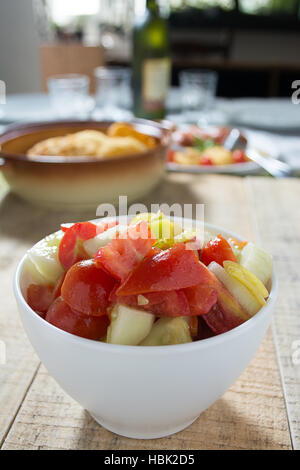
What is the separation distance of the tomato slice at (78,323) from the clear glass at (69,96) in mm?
1456

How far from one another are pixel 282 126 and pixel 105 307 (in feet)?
4.66

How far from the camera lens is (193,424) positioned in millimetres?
427

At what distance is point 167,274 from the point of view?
37 centimetres

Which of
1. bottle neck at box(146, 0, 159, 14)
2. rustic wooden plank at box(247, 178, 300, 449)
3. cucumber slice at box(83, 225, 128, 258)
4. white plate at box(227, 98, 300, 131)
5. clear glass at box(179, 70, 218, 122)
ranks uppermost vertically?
bottle neck at box(146, 0, 159, 14)

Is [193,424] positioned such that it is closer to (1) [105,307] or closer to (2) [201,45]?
(1) [105,307]

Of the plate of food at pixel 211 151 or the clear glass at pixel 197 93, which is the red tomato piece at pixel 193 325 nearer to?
the plate of food at pixel 211 151

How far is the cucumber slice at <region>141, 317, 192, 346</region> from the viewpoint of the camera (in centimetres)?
35

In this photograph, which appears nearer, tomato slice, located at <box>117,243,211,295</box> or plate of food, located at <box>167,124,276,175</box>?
tomato slice, located at <box>117,243,211,295</box>

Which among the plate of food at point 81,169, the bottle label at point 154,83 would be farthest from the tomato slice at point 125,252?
the bottle label at point 154,83

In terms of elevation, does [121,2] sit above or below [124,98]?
above

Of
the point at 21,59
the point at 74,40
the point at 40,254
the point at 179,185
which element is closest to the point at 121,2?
the point at 74,40

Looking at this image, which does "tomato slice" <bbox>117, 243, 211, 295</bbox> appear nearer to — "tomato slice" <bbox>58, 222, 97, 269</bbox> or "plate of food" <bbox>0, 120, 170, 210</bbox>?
"tomato slice" <bbox>58, 222, 97, 269</bbox>

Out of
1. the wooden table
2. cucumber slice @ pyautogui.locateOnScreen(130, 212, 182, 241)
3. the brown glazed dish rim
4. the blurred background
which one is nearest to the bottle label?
the brown glazed dish rim

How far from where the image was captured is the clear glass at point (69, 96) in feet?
5.51
